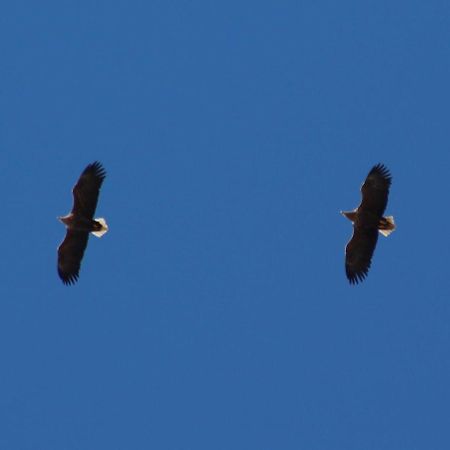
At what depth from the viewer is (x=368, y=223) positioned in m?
47.1

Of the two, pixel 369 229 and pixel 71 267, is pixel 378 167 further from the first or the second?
pixel 71 267

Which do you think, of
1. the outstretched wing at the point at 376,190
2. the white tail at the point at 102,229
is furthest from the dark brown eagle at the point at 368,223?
the white tail at the point at 102,229

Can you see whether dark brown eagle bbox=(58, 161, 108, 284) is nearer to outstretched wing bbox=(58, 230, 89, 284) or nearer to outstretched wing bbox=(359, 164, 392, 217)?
outstretched wing bbox=(58, 230, 89, 284)

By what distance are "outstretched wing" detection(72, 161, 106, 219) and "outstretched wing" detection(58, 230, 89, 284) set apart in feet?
3.39

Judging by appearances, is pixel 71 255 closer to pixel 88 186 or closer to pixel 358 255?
pixel 88 186

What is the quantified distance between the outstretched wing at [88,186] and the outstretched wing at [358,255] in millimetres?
6446

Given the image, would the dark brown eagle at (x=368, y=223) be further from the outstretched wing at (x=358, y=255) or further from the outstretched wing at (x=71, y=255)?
the outstretched wing at (x=71, y=255)

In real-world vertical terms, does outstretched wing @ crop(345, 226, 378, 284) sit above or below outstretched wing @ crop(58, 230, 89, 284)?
above

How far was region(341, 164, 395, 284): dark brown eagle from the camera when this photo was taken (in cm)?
4675

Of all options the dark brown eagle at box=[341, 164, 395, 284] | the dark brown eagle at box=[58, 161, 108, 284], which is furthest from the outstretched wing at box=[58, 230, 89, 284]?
the dark brown eagle at box=[341, 164, 395, 284]

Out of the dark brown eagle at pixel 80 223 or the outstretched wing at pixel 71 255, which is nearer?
the dark brown eagle at pixel 80 223

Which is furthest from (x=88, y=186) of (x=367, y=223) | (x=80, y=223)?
(x=367, y=223)

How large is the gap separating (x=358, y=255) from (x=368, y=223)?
1.12m

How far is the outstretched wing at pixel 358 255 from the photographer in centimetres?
4756
